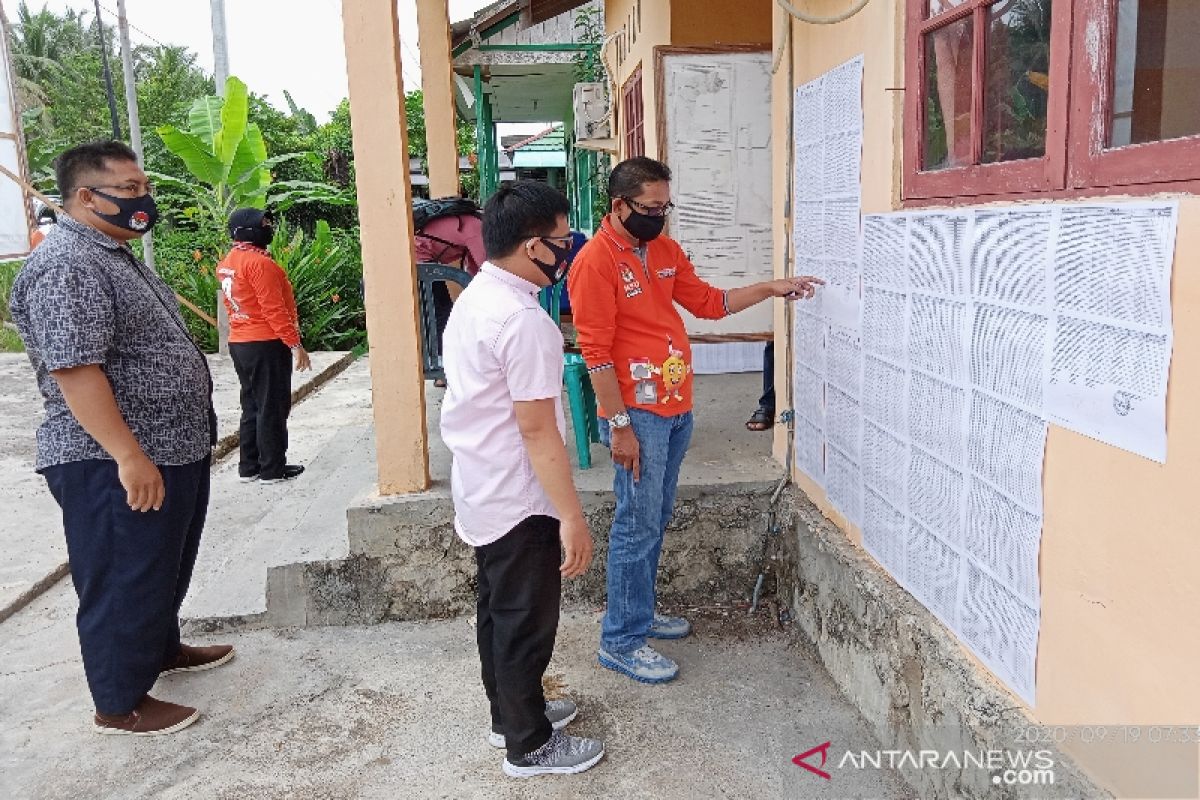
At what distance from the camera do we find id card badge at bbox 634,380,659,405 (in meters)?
3.14

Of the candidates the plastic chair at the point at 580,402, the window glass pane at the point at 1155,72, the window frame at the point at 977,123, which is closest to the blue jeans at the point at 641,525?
the plastic chair at the point at 580,402

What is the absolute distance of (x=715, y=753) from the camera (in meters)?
2.99

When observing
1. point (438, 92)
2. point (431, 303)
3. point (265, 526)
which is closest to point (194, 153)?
point (438, 92)

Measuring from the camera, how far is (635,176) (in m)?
3.08

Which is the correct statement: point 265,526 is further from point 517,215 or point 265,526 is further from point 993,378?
point 993,378

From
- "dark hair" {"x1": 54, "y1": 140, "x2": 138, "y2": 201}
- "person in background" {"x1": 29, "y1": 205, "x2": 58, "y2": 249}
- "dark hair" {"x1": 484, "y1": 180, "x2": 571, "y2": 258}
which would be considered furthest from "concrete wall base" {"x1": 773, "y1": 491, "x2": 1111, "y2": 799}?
"person in background" {"x1": 29, "y1": 205, "x2": 58, "y2": 249}

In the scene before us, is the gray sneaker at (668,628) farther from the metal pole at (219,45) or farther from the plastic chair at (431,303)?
the metal pole at (219,45)

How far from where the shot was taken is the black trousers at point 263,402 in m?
5.72

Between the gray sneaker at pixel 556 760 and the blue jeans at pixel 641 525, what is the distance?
58cm

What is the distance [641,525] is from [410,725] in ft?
3.52

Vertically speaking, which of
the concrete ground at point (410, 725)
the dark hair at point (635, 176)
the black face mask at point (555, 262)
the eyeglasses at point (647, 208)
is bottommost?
the concrete ground at point (410, 725)

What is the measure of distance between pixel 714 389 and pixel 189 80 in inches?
1317

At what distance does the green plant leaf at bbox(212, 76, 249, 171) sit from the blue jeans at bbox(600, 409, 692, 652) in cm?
839

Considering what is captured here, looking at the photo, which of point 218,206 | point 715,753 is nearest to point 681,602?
point 715,753
